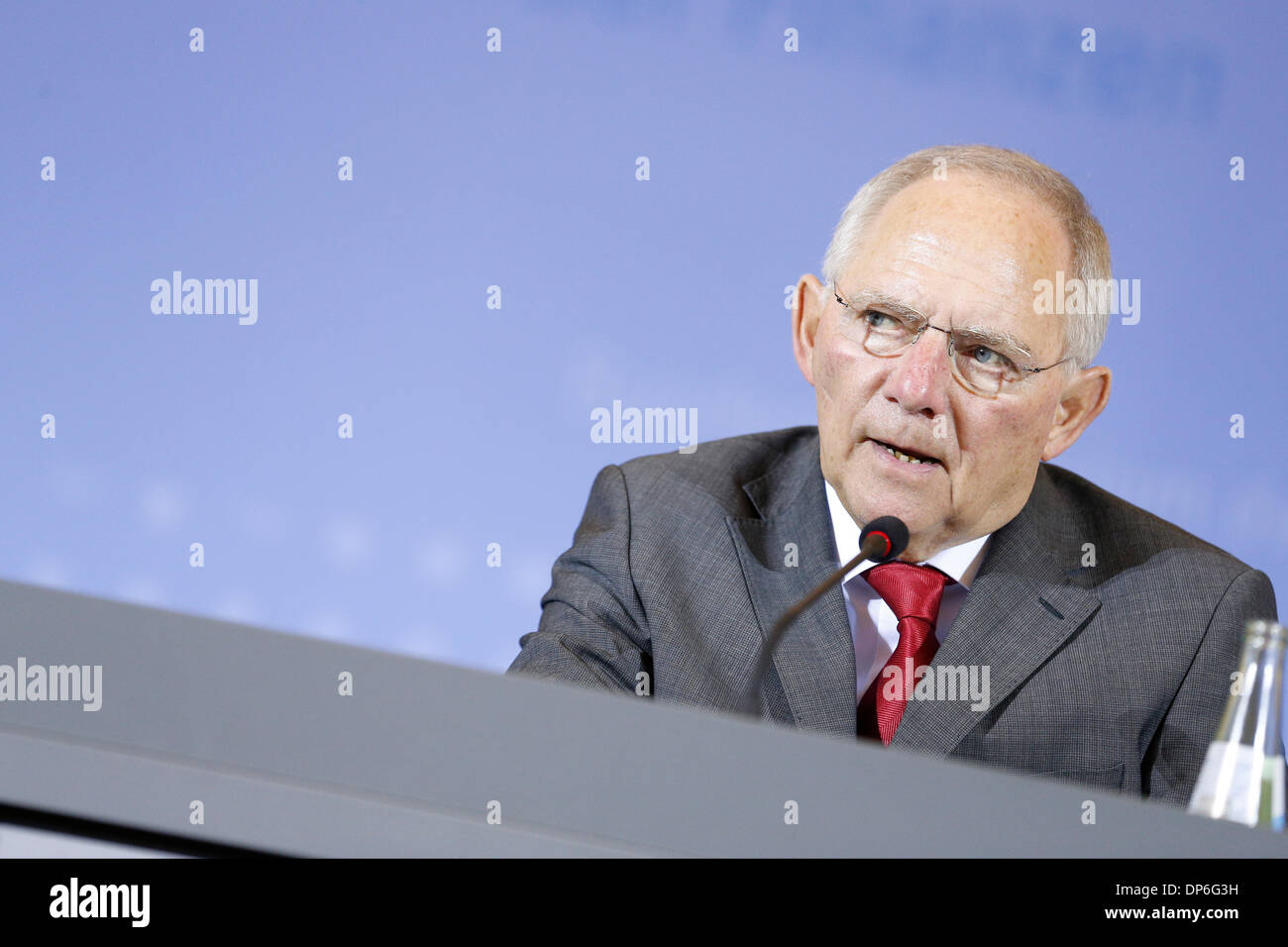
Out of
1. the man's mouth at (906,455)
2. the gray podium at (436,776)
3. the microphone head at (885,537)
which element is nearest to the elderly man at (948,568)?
the man's mouth at (906,455)

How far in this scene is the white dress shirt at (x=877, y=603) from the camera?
1.40m

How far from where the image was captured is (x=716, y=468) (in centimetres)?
161

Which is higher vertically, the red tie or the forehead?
the forehead

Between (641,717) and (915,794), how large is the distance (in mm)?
116

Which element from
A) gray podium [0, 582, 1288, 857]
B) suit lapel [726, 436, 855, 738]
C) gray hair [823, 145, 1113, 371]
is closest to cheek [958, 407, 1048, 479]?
gray hair [823, 145, 1113, 371]

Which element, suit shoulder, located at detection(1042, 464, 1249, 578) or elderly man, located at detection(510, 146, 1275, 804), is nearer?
elderly man, located at detection(510, 146, 1275, 804)

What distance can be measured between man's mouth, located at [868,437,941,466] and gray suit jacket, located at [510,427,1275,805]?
16 cm

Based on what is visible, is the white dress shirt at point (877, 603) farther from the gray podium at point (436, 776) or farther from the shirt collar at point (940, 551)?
the gray podium at point (436, 776)

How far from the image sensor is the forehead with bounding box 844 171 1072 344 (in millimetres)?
1346

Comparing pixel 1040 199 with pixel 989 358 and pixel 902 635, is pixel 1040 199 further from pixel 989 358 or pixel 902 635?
pixel 902 635

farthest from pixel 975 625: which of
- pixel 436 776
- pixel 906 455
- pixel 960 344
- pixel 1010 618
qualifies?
pixel 436 776

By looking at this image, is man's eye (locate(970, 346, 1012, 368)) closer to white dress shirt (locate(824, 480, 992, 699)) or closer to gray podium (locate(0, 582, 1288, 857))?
white dress shirt (locate(824, 480, 992, 699))
